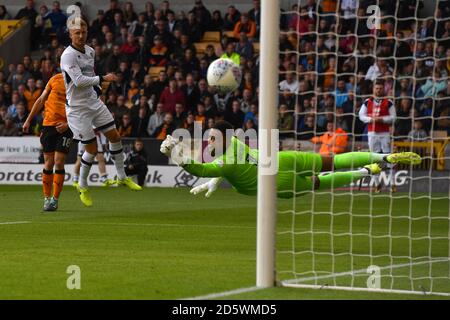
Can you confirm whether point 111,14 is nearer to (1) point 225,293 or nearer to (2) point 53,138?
(2) point 53,138

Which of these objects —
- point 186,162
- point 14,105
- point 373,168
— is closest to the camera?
point 186,162

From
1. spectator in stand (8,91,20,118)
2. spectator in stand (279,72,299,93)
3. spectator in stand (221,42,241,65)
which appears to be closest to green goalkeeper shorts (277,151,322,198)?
spectator in stand (279,72,299,93)

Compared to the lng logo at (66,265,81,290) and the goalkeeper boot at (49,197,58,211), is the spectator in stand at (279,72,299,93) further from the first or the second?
the lng logo at (66,265,81,290)

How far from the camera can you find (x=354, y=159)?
12289mm

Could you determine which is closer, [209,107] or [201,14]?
[209,107]

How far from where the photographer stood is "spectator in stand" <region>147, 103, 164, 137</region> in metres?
25.5

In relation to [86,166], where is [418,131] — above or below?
below

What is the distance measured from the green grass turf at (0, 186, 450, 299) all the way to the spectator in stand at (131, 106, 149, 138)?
8.08 meters

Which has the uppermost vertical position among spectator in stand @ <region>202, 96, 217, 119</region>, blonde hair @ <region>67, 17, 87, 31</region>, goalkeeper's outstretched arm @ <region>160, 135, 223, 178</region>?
blonde hair @ <region>67, 17, 87, 31</region>

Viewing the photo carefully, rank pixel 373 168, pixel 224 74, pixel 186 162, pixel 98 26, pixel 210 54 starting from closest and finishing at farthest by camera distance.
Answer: pixel 186 162 < pixel 373 168 < pixel 224 74 < pixel 210 54 < pixel 98 26

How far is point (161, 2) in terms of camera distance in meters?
30.7

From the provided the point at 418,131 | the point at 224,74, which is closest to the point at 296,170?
the point at 224,74

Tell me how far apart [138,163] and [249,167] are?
37.4ft

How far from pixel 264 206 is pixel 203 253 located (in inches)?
91.5
